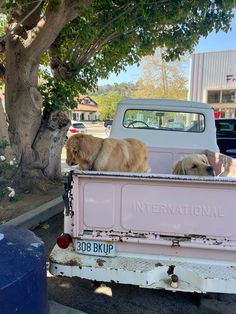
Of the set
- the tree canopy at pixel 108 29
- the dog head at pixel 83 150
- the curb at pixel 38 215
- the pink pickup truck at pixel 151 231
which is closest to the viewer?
the pink pickup truck at pixel 151 231

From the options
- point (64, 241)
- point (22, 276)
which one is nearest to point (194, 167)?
point (64, 241)

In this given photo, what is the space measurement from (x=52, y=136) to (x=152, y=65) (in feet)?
83.2

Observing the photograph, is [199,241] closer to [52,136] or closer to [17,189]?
[17,189]

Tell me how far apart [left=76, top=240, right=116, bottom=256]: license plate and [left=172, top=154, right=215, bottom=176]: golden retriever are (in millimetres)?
1374

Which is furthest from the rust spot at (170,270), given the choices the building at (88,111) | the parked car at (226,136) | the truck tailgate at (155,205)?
the building at (88,111)

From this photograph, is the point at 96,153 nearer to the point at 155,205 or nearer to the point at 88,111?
the point at 155,205

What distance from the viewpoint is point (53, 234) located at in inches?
193

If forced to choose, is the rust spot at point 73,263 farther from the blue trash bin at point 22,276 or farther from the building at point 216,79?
the building at point 216,79

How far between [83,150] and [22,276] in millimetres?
2033

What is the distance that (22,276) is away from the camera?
210 cm

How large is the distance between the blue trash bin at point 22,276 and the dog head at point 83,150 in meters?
1.51

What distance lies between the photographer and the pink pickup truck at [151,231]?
268cm

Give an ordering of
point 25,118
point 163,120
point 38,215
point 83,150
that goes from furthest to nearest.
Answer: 1. point 25,118
2. point 163,120
3. point 38,215
4. point 83,150

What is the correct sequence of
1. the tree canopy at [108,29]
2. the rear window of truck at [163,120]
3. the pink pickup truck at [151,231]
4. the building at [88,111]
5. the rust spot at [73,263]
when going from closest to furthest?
the pink pickup truck at [151,231] → the rust spot at [73,263] → the rear window of truck at [163,120] → the tree canopy at [108,29] → the building at [88,111]
